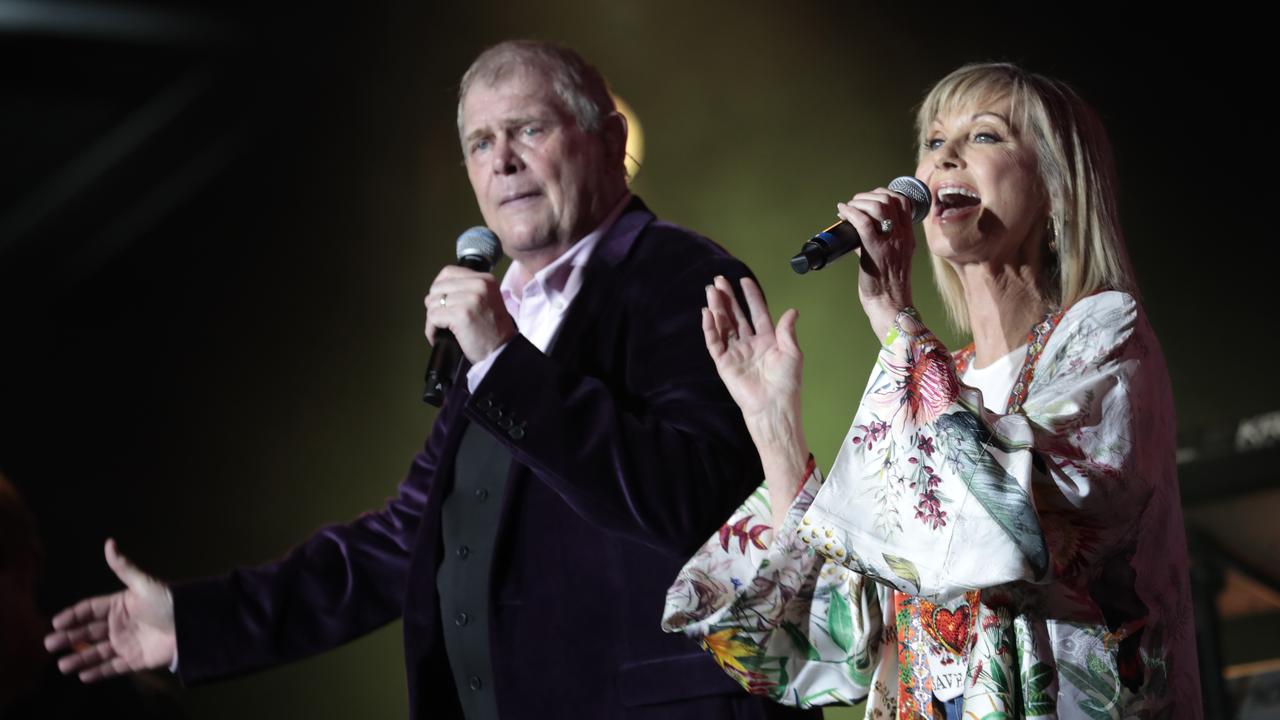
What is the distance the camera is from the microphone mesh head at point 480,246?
5.60 ft

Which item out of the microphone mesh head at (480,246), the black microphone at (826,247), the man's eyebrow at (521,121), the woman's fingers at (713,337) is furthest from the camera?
the man's eyebrow at (521,121)

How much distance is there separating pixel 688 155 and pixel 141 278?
1.58m

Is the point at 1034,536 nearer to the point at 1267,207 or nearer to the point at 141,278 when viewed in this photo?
the point at 1267,207

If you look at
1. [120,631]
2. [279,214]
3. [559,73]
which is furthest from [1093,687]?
[279,214]

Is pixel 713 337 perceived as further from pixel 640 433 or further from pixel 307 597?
pixel 307 597

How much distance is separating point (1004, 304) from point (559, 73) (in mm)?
748

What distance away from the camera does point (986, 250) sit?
1435mm

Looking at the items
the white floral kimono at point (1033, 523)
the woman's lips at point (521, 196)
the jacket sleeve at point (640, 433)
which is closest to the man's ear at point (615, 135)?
the woman's lips at point (521, 196)

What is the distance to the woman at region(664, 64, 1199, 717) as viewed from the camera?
44.6 inches

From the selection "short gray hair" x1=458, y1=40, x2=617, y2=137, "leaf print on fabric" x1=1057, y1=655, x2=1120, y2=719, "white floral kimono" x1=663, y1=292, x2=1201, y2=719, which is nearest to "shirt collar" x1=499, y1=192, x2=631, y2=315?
"short gray hair" x1=458, y1=40, x2=617, y2=137

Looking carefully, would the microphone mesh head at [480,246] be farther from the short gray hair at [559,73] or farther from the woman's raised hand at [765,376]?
the woman's raised hand at [765,376]

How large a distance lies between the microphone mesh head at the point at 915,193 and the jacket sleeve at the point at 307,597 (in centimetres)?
82

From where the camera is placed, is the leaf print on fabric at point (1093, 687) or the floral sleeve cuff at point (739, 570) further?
the floral sleeve cuff at point (739, 570)

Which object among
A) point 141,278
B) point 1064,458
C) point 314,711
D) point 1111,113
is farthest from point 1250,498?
point 141,278
